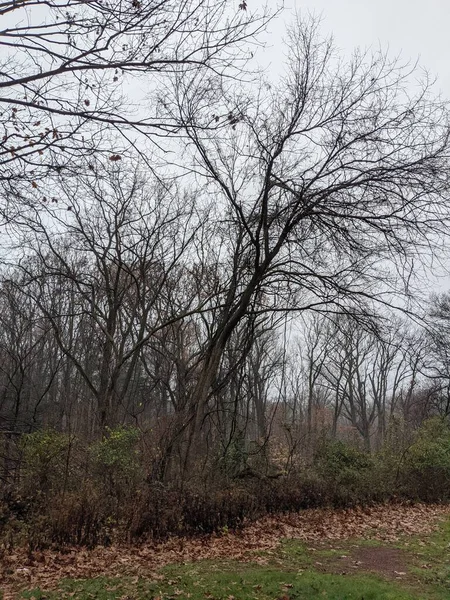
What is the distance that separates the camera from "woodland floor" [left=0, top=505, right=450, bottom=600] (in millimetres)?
6223

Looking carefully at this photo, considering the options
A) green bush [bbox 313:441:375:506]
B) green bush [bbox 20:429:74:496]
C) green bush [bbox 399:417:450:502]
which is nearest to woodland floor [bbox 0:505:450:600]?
green bush [bbox 20:429:74:496]

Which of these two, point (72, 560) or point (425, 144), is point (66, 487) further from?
point (425, 144)

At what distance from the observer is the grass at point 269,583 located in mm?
6094

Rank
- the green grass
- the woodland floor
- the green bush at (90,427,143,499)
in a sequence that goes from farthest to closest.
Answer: the green bush at (90,427,143,499), the woodland floor, the green grass

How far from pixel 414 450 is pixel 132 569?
13299mm

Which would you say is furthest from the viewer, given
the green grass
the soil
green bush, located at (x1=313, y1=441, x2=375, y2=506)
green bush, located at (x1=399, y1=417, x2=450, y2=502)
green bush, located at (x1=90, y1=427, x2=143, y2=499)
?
green bush, located at (x1=399, y1=417, x2=450, y2=502)

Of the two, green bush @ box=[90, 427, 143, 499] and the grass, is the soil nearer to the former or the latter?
the grass

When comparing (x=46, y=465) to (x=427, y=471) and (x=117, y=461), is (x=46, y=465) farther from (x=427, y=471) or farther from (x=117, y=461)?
(x=427, y=471)

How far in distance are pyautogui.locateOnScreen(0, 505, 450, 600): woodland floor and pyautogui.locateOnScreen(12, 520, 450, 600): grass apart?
0.01 meters

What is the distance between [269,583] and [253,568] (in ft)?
2.86

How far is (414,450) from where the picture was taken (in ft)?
58.7

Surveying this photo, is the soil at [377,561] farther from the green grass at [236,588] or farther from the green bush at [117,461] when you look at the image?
the green bush at [117,461]

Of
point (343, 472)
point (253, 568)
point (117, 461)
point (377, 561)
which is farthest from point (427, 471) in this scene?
point (253, 568)

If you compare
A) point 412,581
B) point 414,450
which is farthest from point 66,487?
point 414,450
